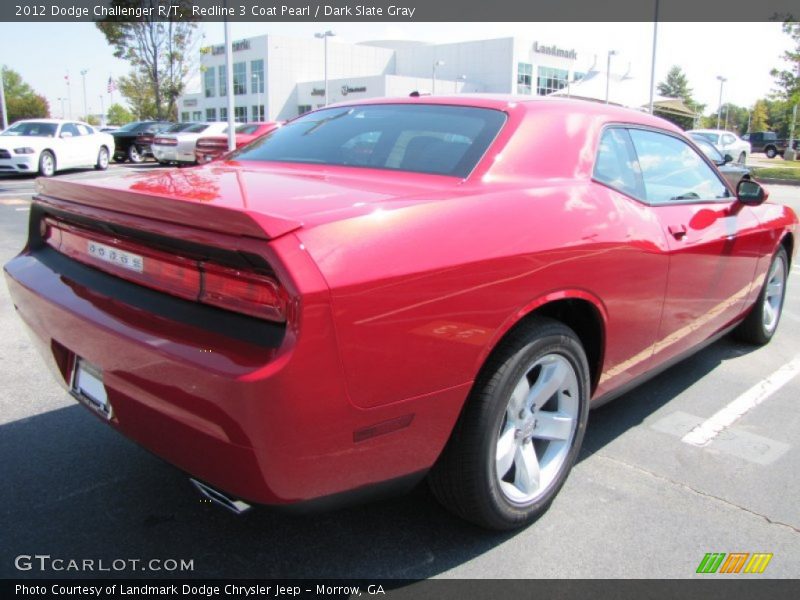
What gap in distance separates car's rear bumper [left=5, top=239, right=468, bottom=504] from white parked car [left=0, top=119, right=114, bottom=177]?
16.5 m

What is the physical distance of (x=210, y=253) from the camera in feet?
6.09

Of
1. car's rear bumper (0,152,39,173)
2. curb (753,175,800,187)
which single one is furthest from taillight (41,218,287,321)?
curb (753,175,800,187)

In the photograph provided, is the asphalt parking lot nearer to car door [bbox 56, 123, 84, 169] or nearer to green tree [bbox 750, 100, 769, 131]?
car door [bbox 56, 123, 84, 169]

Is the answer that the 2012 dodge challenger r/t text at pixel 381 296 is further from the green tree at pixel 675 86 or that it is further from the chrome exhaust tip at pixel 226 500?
the green tree at pixel 675 86

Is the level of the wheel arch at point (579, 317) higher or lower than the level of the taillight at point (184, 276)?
lower

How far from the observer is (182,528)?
2438 millimetres

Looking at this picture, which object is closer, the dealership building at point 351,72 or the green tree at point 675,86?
the dealership building at point 351,72

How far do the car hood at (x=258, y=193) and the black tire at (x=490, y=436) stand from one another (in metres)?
0.59

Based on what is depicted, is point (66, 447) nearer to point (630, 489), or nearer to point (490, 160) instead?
point (490, 160)

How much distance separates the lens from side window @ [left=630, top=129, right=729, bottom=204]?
3.17 meters

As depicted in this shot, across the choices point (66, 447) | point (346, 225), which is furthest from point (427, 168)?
point (66, 447)

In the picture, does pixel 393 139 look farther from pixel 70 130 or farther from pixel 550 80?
pixel 550 80

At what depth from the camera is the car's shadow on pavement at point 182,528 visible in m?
2.26

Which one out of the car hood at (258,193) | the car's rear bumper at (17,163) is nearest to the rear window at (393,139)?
the car hood at (258,193)
